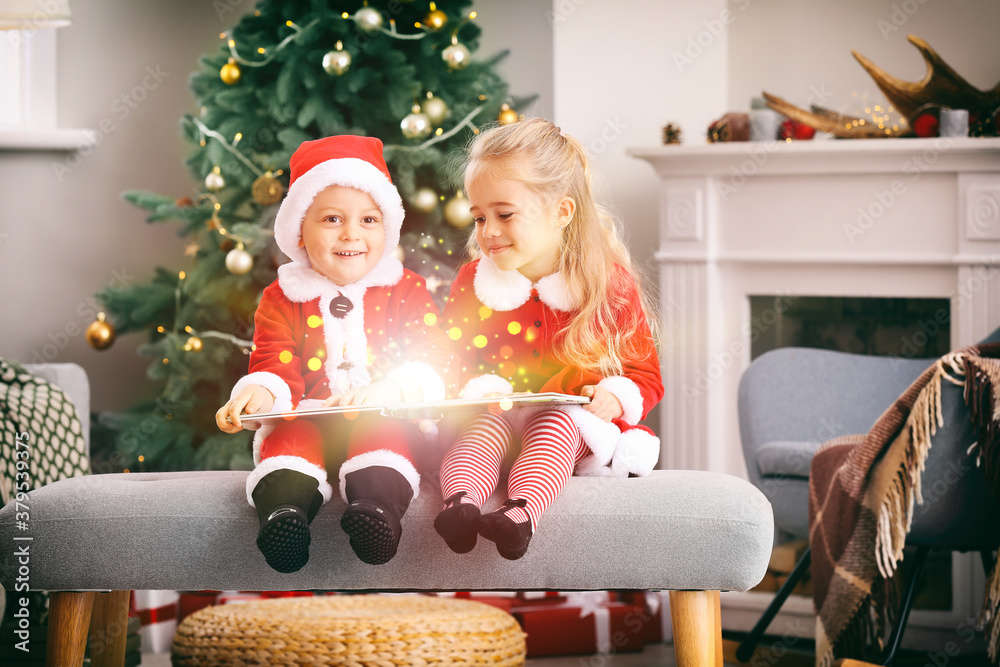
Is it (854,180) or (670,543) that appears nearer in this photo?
(670,543)

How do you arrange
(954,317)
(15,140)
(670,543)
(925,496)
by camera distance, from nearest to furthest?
(670,543) < (925,496) < (954,317) < (15,140)

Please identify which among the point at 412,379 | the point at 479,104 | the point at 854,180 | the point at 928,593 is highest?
the point at 479,104

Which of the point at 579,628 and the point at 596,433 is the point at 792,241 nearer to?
the point at 579,628

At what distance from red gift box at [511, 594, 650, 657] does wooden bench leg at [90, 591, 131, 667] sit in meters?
0.89

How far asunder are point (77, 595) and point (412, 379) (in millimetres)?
500

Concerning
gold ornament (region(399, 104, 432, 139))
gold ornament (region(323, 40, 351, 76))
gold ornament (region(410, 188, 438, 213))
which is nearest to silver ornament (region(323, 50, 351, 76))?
gold ornament (region(323, 40, 351, 76))

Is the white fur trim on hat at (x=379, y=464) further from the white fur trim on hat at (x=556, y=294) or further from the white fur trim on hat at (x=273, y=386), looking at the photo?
the white fur trim on hat at (x=556, y=294)

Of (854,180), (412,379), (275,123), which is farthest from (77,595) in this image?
(854,180)

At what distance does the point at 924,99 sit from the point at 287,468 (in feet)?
6.11

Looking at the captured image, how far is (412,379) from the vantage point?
1251 mm

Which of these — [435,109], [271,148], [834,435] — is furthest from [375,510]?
[834,435]

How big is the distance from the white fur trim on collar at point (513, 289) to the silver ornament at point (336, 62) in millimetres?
757

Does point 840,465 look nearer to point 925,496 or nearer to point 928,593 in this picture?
point 925,496

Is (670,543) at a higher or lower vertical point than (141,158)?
lower
